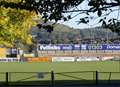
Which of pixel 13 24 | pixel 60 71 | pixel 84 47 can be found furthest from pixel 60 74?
pixel 84 47

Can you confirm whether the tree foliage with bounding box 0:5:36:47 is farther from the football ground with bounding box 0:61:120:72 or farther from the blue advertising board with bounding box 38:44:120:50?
the blue advertising board with bounding box 38:44:120:50

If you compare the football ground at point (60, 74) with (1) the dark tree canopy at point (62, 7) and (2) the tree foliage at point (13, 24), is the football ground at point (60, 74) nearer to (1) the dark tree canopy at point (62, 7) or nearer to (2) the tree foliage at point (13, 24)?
(2) the tree foliage at point (13, 24)

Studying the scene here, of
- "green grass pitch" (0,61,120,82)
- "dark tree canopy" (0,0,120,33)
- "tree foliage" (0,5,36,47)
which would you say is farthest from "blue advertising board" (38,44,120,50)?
"dark tree canopy" (0,0,120,33)

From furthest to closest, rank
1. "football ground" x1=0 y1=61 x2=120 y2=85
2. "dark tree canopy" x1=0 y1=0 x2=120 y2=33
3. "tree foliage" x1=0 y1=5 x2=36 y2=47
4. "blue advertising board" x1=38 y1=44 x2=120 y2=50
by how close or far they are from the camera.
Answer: "blue advertising board" x1=38 y1=44 x2=120 y2=50
"football ground" x1=0 y1=61 x2=120 y2=85
"tree foliage" x1=0 y1=5 x2=36 y2=47
"dark tree canopy" x1=0 y1=0 x2=120 y2=33

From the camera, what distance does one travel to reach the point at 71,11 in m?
11.0

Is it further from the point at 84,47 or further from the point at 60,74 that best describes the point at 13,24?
the point at 84,47

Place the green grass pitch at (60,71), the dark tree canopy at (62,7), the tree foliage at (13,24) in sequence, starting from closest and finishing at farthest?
the dark tree canopy at (62,7) < the tree foliage at (13,24) < the green grass pitch at (60,71)

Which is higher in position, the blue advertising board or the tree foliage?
the tree foliage

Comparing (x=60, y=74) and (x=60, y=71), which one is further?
(x=60, y=71)

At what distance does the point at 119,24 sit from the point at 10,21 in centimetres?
2041

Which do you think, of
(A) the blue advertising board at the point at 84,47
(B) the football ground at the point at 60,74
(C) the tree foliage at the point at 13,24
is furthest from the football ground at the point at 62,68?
(A) the blue advertising board at the point at 84,47
